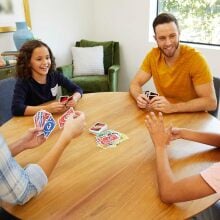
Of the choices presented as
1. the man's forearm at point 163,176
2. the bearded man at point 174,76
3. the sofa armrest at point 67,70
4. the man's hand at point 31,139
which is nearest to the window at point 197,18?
the sofa armrest at point 67,70

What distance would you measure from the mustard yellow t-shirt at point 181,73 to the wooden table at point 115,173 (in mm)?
305

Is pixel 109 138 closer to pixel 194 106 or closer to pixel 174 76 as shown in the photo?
pixel 194 106

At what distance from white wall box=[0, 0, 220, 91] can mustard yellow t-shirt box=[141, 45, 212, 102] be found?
169 centimetres

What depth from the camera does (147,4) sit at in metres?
3.58

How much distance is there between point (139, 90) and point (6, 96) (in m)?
0.99

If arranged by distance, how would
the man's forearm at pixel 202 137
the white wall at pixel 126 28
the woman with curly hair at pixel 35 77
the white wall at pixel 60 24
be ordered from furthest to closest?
the white wall at pixel 126 28, the white wall at pixel 60 24, the woman with curly hair at pixel 35 77, the man's forearm at pixel 202 137

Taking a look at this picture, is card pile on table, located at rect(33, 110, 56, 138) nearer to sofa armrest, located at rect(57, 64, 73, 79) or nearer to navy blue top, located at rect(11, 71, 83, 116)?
navy blue top, located at rect(11, 71, 83, 116)

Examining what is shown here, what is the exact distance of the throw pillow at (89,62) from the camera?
3.82 m

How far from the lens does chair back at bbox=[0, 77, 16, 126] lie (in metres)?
2.01

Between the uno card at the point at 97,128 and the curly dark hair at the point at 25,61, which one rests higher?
the curly dark hair at the point at 25,61

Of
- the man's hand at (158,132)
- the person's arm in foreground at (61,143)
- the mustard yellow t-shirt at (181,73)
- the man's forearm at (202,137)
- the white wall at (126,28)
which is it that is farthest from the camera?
the white wall at (126,28)

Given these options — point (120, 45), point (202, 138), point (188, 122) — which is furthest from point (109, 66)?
point (202, 138)

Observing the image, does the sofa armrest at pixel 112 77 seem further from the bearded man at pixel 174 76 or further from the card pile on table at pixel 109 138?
the card pile on table at pixel 109 138

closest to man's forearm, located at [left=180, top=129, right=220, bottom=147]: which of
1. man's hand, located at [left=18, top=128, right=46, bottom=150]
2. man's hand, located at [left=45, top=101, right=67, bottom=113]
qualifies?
man's hand, located at [left=18, top=128, right=46, bottom=150]
